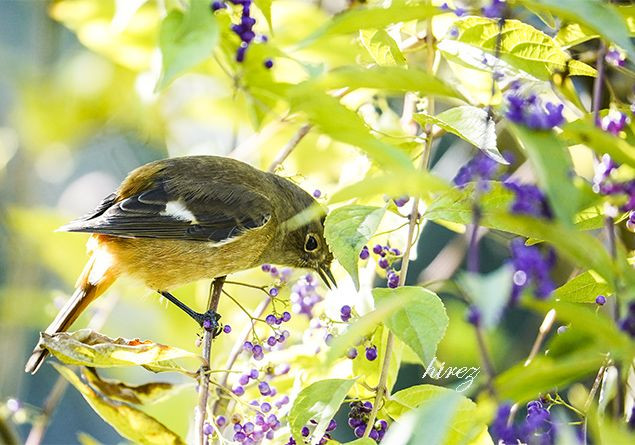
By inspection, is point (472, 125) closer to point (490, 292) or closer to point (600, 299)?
point (600, 299)

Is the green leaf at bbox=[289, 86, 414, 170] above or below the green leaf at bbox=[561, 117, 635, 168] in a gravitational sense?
above

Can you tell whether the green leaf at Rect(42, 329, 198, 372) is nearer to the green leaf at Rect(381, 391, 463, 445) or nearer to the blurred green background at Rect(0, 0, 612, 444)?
the blurred green background at Rect(0, 0, 612, 444)

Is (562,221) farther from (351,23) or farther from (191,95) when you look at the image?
(191,95)

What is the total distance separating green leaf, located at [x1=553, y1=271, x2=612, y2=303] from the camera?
1.59 meters

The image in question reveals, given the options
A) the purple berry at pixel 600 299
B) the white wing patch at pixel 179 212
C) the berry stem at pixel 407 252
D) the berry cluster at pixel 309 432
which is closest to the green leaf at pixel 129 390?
the berry cluster at pixel 309 432

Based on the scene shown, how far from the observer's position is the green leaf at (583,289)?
5.21 feet

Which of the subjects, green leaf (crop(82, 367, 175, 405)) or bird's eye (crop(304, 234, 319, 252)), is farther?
bird's eye (crop(304, 234, 319, 252))

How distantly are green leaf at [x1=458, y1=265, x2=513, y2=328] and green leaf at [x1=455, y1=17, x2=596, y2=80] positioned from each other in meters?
0.83

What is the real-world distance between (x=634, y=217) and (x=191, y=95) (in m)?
2.17

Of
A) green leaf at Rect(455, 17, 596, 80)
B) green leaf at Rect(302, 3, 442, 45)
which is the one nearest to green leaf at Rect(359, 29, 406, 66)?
green leaf at Rect(455, 17, 596, 80)

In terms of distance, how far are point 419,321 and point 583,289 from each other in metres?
0.36

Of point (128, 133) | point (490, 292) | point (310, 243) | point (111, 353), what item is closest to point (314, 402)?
point (111, 353)

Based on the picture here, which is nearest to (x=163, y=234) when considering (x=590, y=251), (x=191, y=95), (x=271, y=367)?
(x=191, y=95)

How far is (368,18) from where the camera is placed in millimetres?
1183
